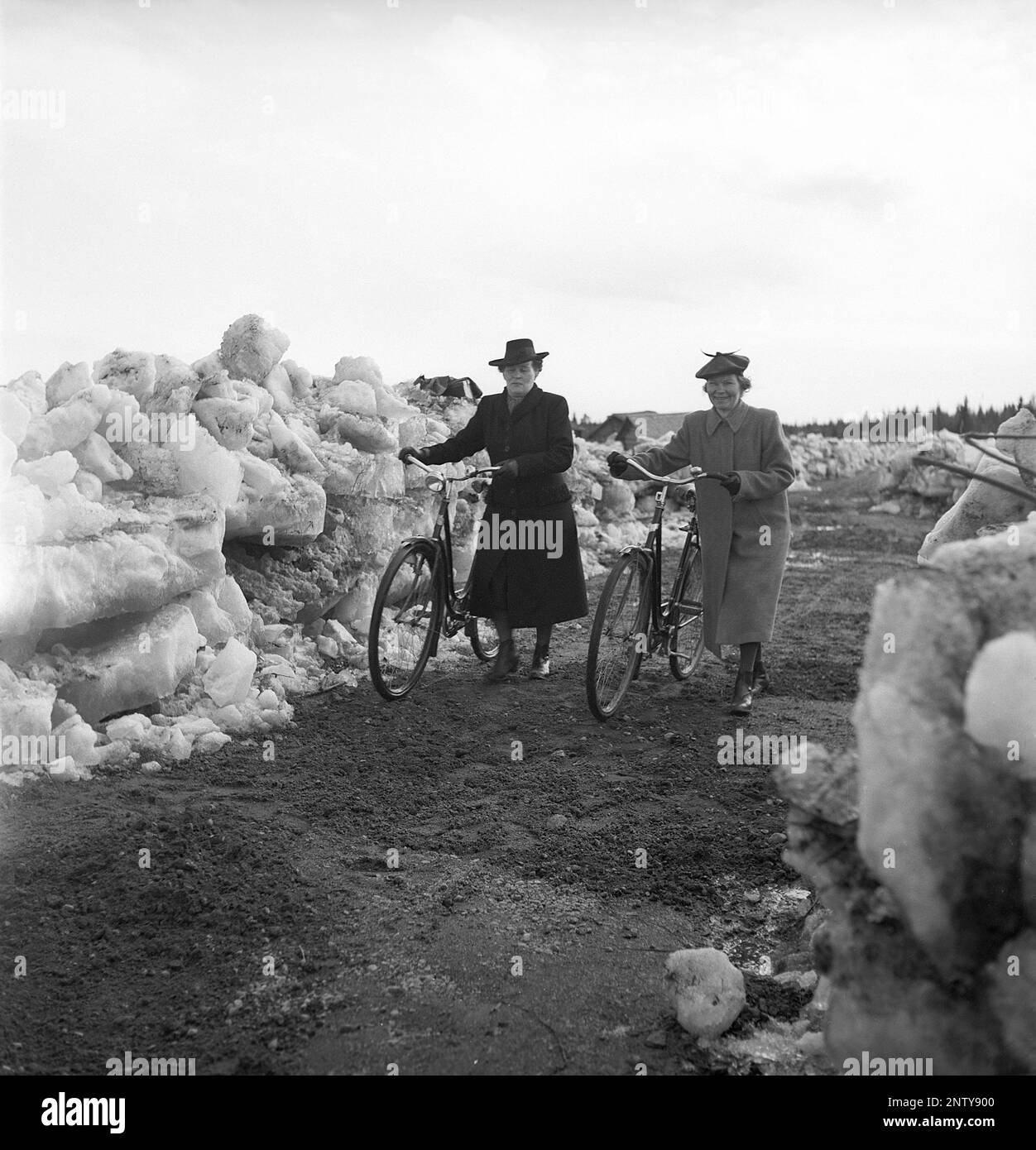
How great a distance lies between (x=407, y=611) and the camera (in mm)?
5910

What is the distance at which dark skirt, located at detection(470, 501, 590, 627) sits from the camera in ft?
21.0

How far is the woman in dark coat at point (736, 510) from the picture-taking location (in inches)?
224

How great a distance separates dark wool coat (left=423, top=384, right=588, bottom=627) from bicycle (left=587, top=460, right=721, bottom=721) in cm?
72

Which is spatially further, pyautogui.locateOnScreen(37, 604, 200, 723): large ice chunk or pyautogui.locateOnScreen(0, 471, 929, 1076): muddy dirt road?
pyautogui.locateOnScreen(37, 604, 200, 723): large ice chunk

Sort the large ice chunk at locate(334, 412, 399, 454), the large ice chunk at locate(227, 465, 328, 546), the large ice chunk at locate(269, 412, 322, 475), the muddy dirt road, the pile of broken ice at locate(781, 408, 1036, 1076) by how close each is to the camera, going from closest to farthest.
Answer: the pile of broken ice at locate(781, 408, 1036, 1076) < the muddy dirt road < the large ice chunk at locate(227, 465, 328, 546) < the large ice chunk at locate(269, 412, 322, 475) < the large ice chunk at locate(334, 412, 399, 454)

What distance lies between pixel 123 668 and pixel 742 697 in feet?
11.5


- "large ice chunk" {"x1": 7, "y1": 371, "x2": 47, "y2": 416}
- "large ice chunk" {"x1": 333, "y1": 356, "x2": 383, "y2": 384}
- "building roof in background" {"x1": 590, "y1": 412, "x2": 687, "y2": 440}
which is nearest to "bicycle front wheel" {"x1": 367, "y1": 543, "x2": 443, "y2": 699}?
"large ice chunk" {"x1": 7, "y1": 371, "x2": 47, "y2": 416}

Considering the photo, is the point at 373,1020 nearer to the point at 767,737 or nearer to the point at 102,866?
the point at 102,866

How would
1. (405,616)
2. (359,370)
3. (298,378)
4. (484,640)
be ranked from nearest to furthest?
(405,616)
(484,640)
(298,378)
(359,370)

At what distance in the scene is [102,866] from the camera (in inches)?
144

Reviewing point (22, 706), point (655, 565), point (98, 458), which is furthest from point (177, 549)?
point (655, 565)

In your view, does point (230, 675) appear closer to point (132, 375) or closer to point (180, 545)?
point (180, 545)

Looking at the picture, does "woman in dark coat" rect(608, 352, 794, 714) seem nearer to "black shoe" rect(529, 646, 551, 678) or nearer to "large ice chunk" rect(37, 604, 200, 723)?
"black shoe" rect(529, 646, 551, 678)

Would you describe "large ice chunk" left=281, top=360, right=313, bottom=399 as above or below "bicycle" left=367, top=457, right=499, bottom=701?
above
